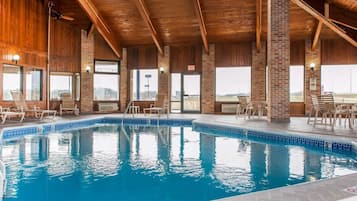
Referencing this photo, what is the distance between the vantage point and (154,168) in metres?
4.76

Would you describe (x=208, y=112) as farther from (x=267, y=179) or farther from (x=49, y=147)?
(x=267, y=179)

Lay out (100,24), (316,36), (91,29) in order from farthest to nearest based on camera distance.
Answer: (91,29)
(100,24)
(316,36)

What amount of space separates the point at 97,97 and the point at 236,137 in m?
8.31

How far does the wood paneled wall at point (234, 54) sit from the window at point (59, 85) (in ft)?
21.3

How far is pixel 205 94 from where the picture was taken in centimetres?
1391

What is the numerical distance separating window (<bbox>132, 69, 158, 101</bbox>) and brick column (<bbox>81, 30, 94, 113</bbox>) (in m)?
2.06

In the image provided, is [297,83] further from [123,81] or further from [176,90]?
[123,81]

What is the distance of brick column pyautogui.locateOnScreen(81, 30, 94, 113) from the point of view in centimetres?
1372

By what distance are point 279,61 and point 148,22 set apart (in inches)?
218

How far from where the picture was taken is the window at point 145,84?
14.9 meters

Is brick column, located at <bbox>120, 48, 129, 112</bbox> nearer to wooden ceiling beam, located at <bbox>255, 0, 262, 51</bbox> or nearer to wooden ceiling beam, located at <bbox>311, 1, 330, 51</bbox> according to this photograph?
wooden ceiling beam, located at <bbox>255, 0, 262, 51</bbox>

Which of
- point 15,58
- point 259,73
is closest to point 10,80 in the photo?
point 15,58

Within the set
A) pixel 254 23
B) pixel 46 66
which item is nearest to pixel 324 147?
pixel 254 23

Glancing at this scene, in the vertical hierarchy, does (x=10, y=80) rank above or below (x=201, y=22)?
below
